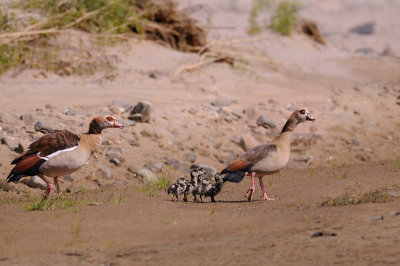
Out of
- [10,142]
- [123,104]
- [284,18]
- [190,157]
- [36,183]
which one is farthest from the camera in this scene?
[284,18]

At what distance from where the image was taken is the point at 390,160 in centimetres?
1110

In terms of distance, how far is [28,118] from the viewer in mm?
10461

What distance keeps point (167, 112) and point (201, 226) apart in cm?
553

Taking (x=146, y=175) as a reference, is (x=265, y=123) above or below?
above

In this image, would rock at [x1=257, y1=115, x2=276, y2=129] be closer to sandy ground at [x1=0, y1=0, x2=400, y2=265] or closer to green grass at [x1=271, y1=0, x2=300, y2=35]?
sandy ground at [x1=0, y1=0, x2=400, y2=265]

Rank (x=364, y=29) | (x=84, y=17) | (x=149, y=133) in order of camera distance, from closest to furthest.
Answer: (x=149, y=133), (x=84, y=17), (x=364, y=29)

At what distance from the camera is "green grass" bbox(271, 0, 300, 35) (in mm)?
20156

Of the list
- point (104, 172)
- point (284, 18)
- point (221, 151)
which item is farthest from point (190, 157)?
point (284, 18)

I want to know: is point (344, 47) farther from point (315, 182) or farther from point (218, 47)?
point (315, 182)

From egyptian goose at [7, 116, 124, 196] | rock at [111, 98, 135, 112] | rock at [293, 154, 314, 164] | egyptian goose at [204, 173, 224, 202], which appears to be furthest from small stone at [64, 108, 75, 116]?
egyptian goose at [204, 173, 224, 202]

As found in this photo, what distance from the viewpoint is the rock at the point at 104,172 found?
30.9 feet

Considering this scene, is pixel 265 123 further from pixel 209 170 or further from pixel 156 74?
pixel 156 74

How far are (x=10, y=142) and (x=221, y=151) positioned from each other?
3.18 metres

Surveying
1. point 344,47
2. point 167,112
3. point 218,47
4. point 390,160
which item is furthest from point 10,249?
point 344,47
